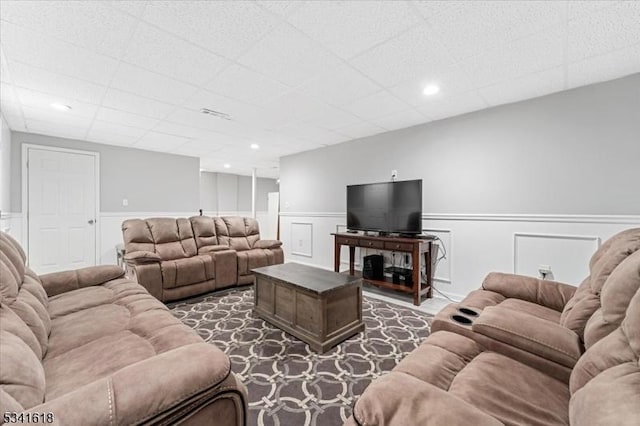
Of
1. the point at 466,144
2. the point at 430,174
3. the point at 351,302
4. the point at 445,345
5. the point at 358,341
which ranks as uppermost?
the point at 466,144

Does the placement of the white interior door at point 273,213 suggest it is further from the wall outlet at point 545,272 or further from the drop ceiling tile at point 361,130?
the wall outlet at point 545,272

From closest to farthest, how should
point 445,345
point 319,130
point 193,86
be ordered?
point 445,345 → point 193,86 → point 319,130

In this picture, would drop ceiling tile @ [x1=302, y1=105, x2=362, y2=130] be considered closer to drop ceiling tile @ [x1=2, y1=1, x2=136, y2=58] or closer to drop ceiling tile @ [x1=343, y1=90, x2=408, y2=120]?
drop ceiling tile @ [x1=343, y1=90, x2=408, y2=120]

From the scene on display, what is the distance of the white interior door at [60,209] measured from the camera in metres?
4.27

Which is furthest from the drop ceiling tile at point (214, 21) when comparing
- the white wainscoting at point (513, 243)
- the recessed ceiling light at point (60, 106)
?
the white wainscoting at point (513, 243)

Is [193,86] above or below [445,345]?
above

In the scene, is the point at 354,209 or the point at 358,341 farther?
the point at 354,209

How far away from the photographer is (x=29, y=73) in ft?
7.80

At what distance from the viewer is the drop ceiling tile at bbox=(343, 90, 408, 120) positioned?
2904mm

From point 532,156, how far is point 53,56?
15.0ft

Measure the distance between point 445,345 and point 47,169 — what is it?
Result: 612cm

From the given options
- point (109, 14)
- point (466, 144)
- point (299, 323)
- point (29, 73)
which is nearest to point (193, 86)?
point (109, 14)

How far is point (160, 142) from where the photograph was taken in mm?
4812

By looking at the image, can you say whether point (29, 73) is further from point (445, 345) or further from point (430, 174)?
point (430, 174)
